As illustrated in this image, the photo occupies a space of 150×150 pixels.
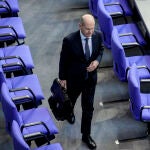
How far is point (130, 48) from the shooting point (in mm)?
6402

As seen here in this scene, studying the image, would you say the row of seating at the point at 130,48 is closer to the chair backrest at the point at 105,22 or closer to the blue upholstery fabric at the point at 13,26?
the chair backrest at the point at 105,22

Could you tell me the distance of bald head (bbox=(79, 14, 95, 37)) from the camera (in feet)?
13.9

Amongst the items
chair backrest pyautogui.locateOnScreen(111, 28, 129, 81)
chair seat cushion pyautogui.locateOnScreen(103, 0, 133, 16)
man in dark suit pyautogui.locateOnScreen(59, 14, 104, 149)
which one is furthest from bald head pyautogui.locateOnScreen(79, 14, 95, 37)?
chair seat cushion pyautogui.locateOnScreen(103, 0, 133, 16)

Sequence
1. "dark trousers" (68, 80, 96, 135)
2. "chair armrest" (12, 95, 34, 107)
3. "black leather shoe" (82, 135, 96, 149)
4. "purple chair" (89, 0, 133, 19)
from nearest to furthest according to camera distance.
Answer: "dark trousers" (68, 80, 96, 135) → "chair armrest" (12, 95, 34, 107) → "black leather shoe" (82, 135, 96, 149) → "purple chair" (89, 0, 133, 19)

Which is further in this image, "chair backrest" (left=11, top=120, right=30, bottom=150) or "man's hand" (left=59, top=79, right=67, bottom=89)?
"man's hand" (left=59, top=79, right=67, bottom=89)

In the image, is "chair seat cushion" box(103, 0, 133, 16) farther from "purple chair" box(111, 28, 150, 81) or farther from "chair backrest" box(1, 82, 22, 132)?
"chair backrest" box(1, 82, 22, 132)

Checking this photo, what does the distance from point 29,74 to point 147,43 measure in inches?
68.9

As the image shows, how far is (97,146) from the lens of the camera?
5145 millimetres

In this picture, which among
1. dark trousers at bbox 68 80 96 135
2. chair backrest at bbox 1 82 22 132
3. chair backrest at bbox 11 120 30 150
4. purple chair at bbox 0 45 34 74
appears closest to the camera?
chair backrest at bbox 11 120 30 150

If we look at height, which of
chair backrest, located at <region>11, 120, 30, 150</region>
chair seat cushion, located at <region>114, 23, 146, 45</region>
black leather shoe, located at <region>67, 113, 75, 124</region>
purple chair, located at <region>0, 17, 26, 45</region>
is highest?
purple chair, located at <region>0, 17, 26, 45</region>

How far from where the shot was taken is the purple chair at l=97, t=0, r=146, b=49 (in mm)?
5773

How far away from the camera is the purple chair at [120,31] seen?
5.77m

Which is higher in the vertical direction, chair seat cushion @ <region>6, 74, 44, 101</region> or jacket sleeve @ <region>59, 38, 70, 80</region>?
jacket sleeve @ <region>59, 38, 70, 80</region>

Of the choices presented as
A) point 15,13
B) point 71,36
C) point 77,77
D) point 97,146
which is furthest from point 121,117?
point 15,13
